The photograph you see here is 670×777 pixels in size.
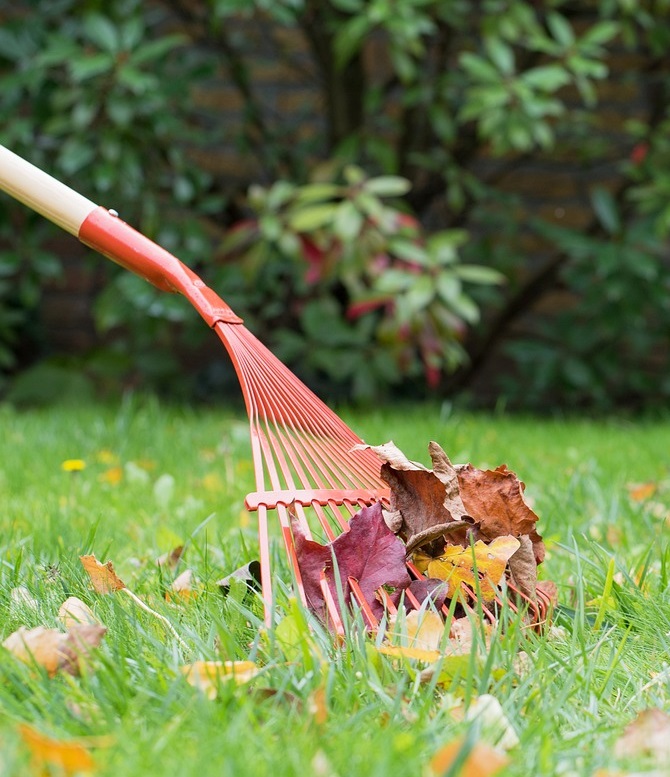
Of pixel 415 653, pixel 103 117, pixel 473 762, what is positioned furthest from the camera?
pixel 103 117

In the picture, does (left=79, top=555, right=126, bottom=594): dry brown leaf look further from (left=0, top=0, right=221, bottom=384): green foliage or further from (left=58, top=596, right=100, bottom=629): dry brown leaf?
(left=0, top=0, right=221, bottom=384): green foliage

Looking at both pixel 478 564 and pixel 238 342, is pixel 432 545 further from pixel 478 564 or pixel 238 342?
pixel 238 342

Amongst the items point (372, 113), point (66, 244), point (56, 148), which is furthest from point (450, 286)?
point (66, 244)

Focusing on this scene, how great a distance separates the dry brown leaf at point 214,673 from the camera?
829 mm

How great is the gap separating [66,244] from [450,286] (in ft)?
6.51

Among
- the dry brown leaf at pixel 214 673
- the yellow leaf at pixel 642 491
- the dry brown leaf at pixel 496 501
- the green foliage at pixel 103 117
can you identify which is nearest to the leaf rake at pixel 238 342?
the dry brown leaf at pixel 496 501

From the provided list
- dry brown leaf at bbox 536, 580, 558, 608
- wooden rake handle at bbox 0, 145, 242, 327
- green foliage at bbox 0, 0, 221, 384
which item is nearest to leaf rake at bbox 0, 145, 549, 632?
wooden rake handle at bbox 0, 145, 242, 327

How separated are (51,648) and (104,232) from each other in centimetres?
55

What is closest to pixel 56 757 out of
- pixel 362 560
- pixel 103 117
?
pixel 362 560

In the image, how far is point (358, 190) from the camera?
2.95 metres

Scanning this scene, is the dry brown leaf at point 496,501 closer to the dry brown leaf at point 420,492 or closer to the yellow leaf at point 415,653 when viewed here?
the dry brown leaf at point 420,492

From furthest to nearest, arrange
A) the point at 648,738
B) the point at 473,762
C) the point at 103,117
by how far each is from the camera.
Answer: the point at 103,117 < the point at 648,738 < the point at 473,762

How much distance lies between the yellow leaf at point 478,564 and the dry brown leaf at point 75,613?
365 mm

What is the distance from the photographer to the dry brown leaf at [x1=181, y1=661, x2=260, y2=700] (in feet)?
2.72
